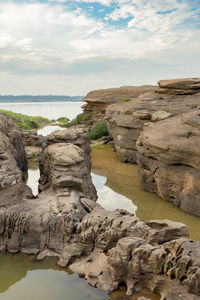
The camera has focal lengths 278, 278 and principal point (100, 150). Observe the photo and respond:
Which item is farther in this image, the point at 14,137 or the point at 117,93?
the point at 117,93

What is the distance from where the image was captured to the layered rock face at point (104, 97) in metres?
33.0

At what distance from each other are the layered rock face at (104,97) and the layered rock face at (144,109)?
10181 mm

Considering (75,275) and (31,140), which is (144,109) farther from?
(75,275)

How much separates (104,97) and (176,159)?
77.3 feet

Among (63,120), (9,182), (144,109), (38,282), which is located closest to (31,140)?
(144,109)

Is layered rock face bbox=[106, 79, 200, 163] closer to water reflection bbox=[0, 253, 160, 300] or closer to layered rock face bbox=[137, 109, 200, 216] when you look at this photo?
layered rock face bbox=[137, 109, 200, 216]

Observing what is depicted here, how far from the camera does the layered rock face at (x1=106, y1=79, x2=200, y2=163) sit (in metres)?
18.7

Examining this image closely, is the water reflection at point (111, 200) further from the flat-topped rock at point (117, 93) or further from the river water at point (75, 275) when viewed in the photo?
the flat-topped rock at point (117, 93)

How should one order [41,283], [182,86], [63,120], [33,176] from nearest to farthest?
[41,283], [33,176], [182,86], [63,120]

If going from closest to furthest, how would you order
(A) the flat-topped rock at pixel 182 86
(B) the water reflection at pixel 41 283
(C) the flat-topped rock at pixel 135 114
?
(B) the water reflection at pixel 41 283 < (C) the flat-topped rock at pixel 135 114 < (A) the flat-topped rock at pixel 182 86

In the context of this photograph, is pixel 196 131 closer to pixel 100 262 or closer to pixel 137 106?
pixel 100 262

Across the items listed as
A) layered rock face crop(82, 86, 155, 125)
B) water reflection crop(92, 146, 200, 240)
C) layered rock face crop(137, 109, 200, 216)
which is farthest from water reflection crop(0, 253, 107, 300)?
layered rock face crop(82, 86, 155, 125)

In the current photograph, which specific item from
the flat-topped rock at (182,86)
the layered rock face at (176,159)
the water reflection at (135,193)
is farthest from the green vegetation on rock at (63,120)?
the layered rock face at (176,159)

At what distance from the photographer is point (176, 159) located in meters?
12.0
